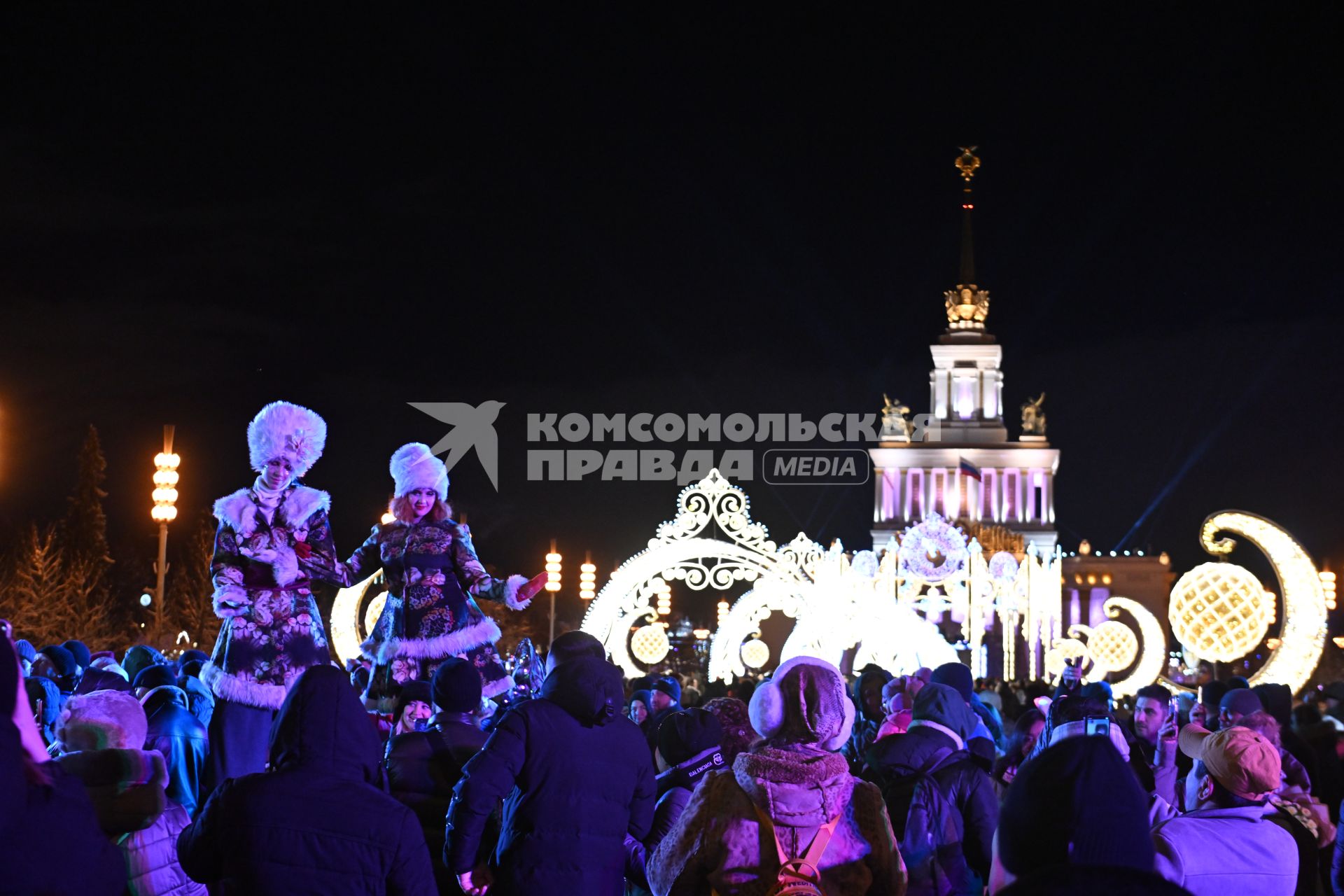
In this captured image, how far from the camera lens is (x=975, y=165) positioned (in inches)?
3302

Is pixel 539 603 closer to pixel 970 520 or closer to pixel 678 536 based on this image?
pixel 970 520

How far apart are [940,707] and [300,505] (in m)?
2.95

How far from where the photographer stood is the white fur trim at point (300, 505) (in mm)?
7023

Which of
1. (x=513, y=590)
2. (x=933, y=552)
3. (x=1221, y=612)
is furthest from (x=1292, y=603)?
(x=513, y=590)

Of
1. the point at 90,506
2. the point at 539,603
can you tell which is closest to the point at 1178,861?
the point at 90,506

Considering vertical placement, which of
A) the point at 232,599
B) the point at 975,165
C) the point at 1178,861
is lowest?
the point at 1178,861

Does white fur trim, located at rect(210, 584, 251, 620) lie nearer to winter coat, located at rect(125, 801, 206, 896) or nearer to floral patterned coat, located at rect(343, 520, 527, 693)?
floral patterned coat, located at rect(343, 520, 527, 693)

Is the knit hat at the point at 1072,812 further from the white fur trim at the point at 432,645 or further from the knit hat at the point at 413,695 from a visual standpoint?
the white fur trim at the point at 432,645

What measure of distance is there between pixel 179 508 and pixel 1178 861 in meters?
58.0

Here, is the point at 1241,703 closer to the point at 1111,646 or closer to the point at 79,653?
the point at 79,653

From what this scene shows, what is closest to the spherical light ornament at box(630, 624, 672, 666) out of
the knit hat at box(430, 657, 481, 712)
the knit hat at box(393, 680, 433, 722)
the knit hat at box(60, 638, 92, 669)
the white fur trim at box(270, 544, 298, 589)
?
the knit hat at box(60, 638, 92, 669)

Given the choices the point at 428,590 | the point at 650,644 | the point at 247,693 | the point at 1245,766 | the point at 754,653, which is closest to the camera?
the point at 1245,766

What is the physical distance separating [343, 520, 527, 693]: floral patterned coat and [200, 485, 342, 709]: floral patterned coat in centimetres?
78

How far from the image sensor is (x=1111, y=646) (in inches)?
897
